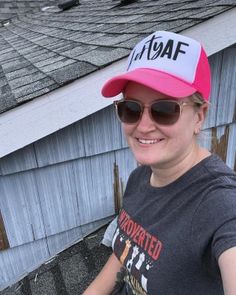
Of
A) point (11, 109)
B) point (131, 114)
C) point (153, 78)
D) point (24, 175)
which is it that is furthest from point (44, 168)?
point (153, 78)

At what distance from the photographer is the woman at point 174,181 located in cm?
98

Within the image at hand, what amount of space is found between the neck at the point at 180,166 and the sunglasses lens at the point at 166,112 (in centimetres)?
15

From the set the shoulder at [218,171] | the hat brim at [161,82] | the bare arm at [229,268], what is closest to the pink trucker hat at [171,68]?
the hat brim at [161,82]

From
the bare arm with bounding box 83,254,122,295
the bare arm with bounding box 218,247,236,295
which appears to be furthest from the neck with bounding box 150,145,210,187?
the bare arm with bounding box 83,254,122,295

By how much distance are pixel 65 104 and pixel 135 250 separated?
1.08 metres

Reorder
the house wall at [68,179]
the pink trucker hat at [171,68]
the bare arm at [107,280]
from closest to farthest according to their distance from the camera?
the pink trucker hat at [171,68], the bare arm at [107,280], the house wall at [68,179]

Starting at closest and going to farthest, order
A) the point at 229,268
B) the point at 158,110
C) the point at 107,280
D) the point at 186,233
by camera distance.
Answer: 1. the point at 229,268
2. the point at 186,233
3. the point at 158,110
4. the point at 107,280

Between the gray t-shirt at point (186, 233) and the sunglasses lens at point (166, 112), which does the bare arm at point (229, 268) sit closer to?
the gray t-shirt at point (186, 233)

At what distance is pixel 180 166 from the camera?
118 centimetres

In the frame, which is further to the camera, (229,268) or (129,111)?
(129,111)

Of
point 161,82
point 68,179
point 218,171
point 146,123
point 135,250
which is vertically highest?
point 161,82

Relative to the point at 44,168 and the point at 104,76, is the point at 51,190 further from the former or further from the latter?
the point at 104,76

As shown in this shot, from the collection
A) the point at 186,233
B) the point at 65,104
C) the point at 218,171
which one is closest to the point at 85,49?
the point at 65,104

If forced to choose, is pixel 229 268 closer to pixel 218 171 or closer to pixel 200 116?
pixel 218 171
